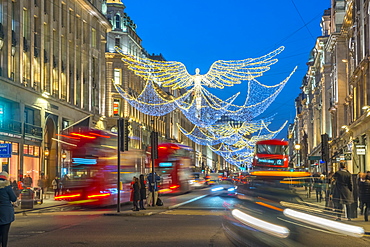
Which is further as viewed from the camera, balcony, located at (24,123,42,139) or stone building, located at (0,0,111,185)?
balcony, located at (24,123,42,139)

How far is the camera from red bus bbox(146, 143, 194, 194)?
133 ft

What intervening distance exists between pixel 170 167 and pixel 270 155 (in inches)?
513

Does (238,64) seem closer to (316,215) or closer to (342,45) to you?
(316,215)

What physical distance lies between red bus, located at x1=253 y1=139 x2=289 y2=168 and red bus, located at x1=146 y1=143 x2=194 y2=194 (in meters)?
9.71

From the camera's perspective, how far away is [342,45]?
6222 cm

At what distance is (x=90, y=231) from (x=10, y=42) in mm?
26379

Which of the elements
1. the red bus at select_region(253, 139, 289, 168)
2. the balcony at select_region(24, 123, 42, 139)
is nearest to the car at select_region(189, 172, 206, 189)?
the red bus at select_region(253, 139, 289, 168)

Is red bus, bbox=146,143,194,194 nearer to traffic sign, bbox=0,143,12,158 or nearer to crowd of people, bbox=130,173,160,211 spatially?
crowd of people, bbox=130,173,160,211

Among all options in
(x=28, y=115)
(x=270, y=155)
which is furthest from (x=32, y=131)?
(x=270, y=155)

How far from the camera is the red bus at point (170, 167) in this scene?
40531 millimetres

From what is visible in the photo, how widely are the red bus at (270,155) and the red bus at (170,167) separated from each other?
9.71 metres

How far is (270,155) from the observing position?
50.8m

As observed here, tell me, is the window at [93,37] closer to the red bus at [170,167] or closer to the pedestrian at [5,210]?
the red bus at [170,167]

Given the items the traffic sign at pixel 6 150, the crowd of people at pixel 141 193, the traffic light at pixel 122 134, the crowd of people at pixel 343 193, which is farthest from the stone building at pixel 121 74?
the crowd of people at pixel 343 193
